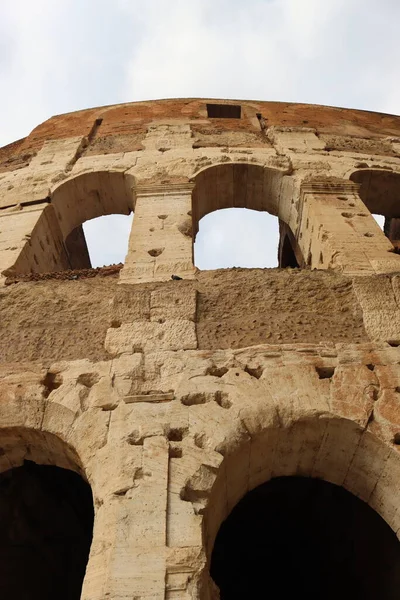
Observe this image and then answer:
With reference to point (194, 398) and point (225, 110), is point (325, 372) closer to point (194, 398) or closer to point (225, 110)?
point (194, 398)

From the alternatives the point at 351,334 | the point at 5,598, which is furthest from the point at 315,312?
the point at 5,598

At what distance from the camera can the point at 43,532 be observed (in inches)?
222

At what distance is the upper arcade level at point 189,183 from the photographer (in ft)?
18.7

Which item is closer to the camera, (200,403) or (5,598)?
(200,403)

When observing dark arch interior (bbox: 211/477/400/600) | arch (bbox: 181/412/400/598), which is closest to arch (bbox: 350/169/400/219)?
dark arch interior (bbox: 211/477/400/600)

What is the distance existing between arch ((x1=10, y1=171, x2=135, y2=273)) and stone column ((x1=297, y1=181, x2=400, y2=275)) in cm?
231

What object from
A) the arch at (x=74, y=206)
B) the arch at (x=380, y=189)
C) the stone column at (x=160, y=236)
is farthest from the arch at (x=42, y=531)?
the arch at (x=380, y=189)

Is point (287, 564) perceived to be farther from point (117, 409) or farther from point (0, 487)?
point (117, 409)

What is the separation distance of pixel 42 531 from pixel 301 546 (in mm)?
2764

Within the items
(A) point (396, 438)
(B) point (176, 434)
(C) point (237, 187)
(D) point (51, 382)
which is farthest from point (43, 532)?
(C) point (237, 187)

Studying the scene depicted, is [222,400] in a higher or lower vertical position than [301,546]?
higher

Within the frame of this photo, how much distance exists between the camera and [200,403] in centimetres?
364

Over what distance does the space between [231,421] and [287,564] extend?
3461 mm

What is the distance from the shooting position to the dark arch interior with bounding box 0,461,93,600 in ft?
17.2
